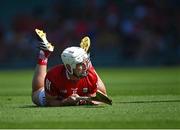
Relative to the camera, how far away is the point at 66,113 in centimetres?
1161

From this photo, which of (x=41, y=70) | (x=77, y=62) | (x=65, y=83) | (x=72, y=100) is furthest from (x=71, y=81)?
(x=41, y=70)

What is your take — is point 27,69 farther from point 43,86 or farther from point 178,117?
point 178,117

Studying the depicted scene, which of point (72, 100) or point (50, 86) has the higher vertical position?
point (50, 86)

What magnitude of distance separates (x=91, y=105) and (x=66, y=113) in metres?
1.23

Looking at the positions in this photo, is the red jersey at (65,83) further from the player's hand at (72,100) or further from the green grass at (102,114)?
the green grass at (102,114)

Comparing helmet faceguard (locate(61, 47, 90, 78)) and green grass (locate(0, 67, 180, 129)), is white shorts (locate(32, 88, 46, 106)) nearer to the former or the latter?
green grass (locate(0, 67, 180, 129))

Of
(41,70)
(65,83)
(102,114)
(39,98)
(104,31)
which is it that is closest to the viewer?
(102,114)

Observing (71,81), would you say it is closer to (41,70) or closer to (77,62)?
(77,62)

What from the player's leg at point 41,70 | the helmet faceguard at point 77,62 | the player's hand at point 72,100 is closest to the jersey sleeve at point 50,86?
the player's hand at point 72,100

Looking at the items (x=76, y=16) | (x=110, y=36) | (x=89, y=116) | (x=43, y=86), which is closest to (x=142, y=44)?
(x=110, y=36)

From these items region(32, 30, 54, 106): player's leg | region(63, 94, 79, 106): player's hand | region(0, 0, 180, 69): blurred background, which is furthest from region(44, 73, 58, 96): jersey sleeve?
region(0, 0, 180, 69): blurred background

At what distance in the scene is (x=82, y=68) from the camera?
12.2m

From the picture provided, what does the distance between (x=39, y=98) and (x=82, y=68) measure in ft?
4.23

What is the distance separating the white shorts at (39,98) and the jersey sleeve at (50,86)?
0.42 m
